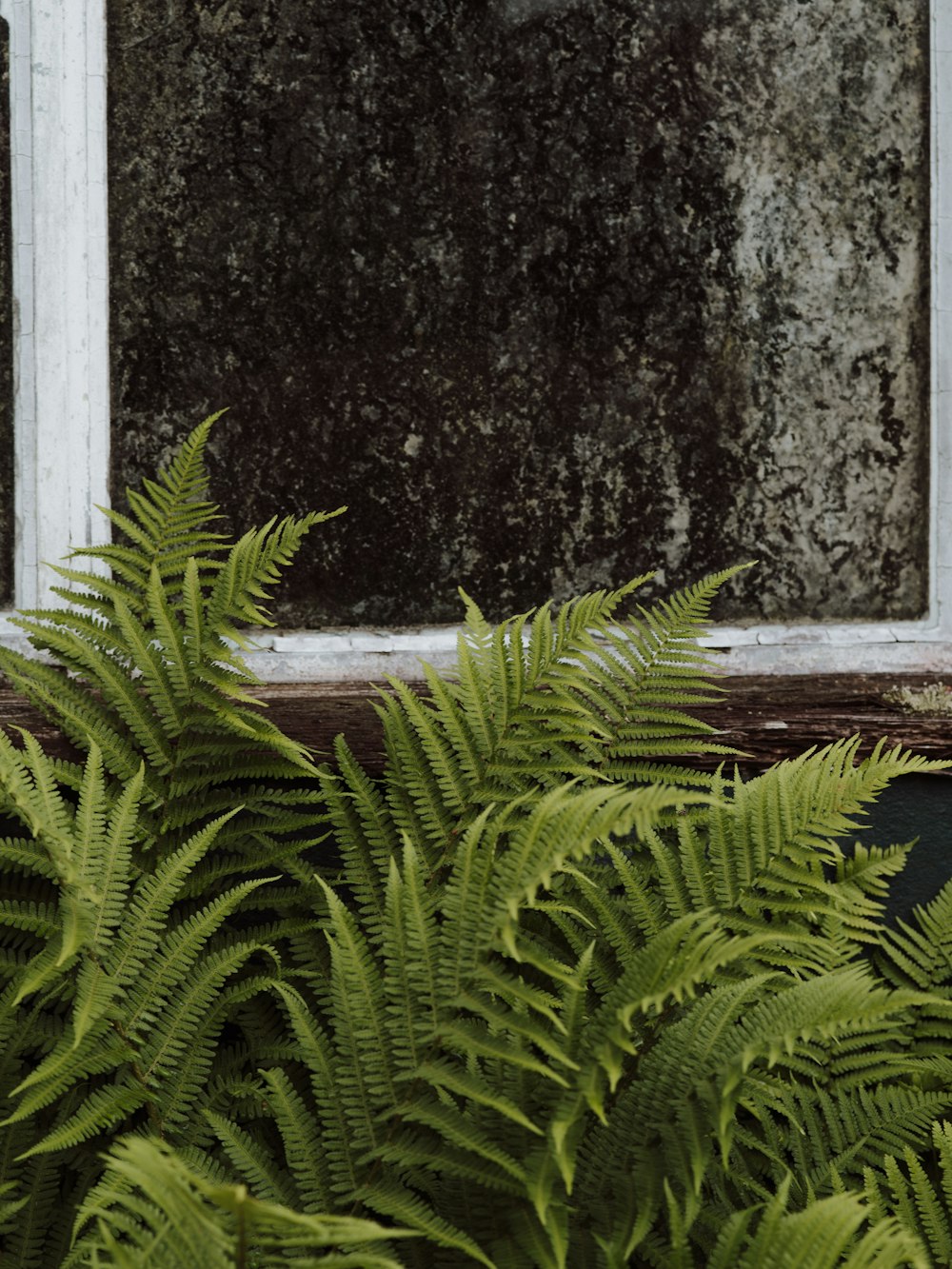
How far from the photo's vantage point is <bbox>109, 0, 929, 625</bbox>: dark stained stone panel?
6.06ft

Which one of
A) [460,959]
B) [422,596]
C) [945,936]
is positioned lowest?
[945,936]

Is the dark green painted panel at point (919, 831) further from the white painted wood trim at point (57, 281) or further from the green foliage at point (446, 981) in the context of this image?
the white painted wood trim at point (57, 281)

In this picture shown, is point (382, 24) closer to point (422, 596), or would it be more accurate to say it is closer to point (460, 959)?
point (422, 596)

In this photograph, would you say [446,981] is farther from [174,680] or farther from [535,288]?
[535,288]

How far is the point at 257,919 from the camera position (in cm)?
177

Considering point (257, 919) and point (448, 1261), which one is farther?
point (257, 919)

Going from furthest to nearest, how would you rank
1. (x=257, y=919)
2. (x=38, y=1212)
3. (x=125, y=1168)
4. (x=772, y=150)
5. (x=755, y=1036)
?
(x=772, y=150) < (x=257, y=919) < (x=38, y=1212) < (x=755, y=1036) < (x=125, y=1168)

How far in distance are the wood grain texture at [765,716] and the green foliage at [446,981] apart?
0.08 meters

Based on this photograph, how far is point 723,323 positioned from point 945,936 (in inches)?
47.6

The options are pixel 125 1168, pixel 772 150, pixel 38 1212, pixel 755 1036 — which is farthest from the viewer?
pixel 772 150

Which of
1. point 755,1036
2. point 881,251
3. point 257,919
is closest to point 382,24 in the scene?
point 881,251

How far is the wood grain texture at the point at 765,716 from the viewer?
1.82m

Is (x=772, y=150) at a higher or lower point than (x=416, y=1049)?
higher

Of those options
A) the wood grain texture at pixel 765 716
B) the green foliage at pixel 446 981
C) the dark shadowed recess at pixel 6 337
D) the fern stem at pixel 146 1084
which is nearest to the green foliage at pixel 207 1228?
the green foliage at pixel 446 981
